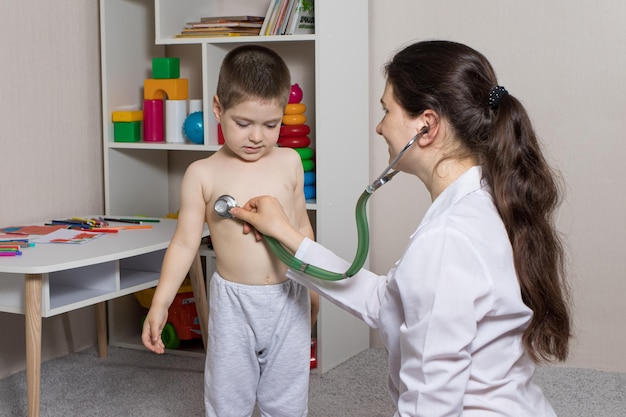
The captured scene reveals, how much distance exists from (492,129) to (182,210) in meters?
0.69

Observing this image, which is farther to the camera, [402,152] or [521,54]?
[521,54]

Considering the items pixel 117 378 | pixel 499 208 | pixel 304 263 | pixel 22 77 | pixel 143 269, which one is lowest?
pixel 117 378

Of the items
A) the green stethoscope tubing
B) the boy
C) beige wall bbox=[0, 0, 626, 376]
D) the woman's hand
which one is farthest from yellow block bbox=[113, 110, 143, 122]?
the green stethoscope tubing

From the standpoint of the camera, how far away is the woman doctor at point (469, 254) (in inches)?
45.5

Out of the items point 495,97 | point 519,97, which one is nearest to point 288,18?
point 519,97

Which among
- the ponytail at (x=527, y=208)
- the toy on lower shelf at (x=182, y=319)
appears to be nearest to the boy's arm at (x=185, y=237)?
the ponytail at (x=527, y=208)

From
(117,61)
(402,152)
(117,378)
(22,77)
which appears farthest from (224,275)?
(117,61)

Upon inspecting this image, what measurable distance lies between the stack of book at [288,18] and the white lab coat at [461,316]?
142cm

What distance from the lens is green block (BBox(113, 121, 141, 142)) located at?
9.31 ft

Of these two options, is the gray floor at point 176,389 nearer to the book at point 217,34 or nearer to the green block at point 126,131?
the green block at point 126,131

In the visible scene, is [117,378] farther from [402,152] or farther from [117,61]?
[402,152]

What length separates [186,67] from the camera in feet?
10.2

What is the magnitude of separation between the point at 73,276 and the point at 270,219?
877mm

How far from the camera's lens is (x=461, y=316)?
1.15 meters
